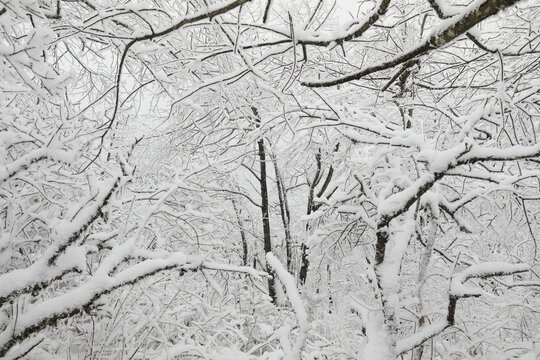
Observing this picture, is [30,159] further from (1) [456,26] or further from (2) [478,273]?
(2) [478,273]

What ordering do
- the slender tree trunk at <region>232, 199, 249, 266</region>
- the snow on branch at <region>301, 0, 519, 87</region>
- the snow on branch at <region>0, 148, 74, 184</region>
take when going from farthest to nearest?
the slender tree trunk at <region>232, 199, 249, 266</region>, the snow on branch at <region>0, 148, 74, 184</region>, the snow on branch at <region>301, 0, 519, 87</region>

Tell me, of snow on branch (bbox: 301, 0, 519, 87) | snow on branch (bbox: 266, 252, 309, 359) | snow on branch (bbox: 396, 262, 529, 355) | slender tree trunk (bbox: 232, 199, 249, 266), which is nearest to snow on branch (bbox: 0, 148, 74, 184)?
snow on branch (bbox: 266, 252, 309, 359)

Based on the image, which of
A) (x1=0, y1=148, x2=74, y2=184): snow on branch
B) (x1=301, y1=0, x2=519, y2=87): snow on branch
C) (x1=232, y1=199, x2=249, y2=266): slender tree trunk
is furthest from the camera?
(x1=232, y1=199, x2=249, y2=266): slender tree trunk

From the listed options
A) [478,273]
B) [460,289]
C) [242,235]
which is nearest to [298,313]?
[460,289]

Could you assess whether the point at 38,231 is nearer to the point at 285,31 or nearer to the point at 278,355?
the point at 278,355

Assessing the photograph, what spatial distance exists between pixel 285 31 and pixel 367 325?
2038mm

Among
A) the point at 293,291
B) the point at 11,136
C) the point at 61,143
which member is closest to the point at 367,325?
the point at 293,291

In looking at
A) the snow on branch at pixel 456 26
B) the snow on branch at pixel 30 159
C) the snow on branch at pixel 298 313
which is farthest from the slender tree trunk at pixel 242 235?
the snow on branch at pixel 456 26

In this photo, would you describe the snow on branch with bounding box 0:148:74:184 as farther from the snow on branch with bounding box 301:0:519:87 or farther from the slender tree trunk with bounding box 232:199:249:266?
the slender tree trunk with bounding box 232:199:249:266

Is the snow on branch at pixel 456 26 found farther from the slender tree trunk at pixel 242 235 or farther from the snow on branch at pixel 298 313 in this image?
the slender tree trunk at pixel 242 235

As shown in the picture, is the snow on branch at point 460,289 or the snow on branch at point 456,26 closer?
the snow on branch at point 456,26

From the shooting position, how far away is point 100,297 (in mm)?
1646

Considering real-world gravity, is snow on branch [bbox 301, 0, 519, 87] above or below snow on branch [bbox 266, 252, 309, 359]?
above

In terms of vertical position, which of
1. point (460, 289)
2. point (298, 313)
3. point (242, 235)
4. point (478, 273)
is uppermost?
point (242, 235)
